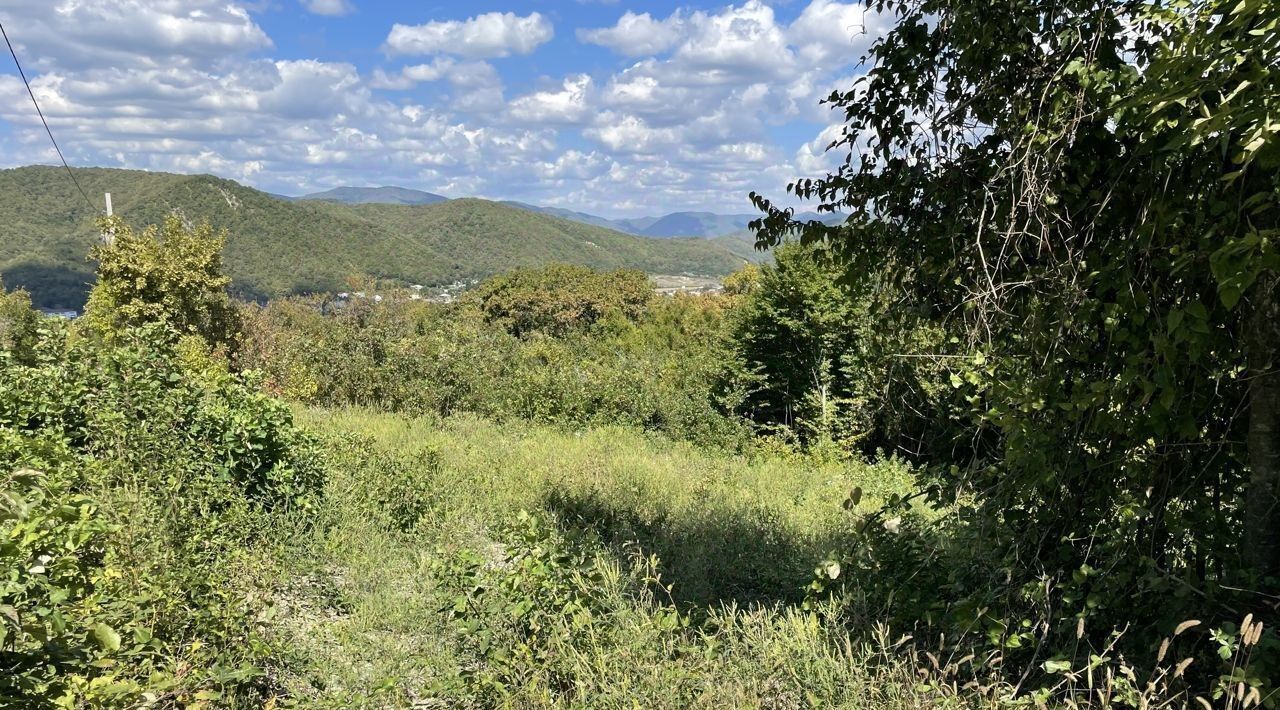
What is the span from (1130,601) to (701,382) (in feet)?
59.9

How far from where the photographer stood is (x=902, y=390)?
139 inches

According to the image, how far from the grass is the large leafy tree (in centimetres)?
101

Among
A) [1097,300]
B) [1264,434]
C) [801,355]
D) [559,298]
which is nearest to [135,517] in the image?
[1097,300]

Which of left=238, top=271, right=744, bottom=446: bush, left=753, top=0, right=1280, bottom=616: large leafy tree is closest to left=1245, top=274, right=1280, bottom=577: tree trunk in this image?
left=753, top=0, right=1280, bottom=616: large leafy tree

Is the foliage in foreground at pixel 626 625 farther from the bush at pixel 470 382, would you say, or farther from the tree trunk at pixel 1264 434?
the bush at pixel 470 382

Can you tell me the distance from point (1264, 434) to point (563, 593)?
2.92 meters

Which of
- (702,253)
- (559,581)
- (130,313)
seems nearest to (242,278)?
(130,313)

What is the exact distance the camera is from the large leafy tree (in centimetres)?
210

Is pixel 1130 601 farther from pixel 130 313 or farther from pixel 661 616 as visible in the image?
pixel 130 313

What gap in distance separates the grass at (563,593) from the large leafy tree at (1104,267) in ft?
3.30

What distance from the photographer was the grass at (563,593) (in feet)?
9.71

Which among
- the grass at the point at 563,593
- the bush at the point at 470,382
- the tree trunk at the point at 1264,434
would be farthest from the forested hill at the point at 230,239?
the tree trunk at the point at 1264,434

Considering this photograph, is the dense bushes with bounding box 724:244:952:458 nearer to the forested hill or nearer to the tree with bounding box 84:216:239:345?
the tree with bounding box 84:216:239:345

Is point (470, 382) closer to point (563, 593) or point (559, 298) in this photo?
point (563, 593)
